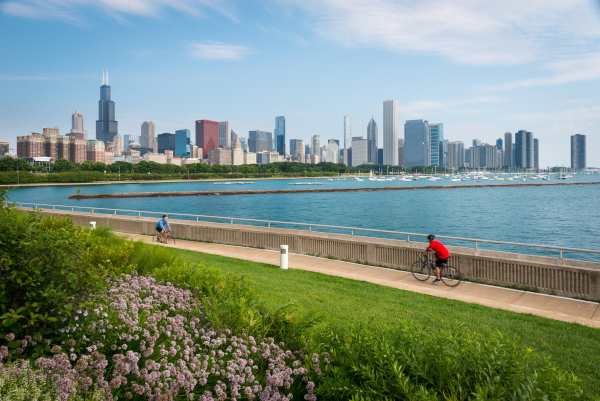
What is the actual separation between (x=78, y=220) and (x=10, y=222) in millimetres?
24928

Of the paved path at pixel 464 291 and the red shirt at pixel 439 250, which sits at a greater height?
the red shirt at pixel 439 250

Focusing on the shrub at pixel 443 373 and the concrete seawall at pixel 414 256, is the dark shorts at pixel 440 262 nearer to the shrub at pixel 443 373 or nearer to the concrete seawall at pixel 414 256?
the concrete seawall at pixel 414 256

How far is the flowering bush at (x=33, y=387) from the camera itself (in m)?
3.05

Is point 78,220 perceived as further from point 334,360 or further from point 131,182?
point 131,182

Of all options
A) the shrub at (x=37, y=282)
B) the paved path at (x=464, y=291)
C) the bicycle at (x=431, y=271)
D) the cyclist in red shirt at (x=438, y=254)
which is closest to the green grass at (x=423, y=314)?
the paved path at (x=464, y=291)

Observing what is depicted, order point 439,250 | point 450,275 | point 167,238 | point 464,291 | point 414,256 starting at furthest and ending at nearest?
1. point 167,238
2. point 414,256
3. point 450,275
4. point 439,250
5. point 464,291

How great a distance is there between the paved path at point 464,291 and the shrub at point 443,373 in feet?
22.3

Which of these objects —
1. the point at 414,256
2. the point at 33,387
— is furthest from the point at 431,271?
the point at 33,387

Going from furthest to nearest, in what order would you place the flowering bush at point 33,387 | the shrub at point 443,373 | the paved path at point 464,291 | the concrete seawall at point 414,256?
the concrete seawall at point 414,256 → the paved path at point 464,291 → the shrub at point 443,373 → the flowering bush at point 33,387

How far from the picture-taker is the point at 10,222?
4.27 metres

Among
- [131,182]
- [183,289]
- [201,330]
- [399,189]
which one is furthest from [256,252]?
[131,182]

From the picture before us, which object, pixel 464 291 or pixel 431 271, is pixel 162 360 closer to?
pixel 464 291

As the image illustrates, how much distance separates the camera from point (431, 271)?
→ 13.3 metres

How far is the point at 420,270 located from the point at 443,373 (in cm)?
1057
